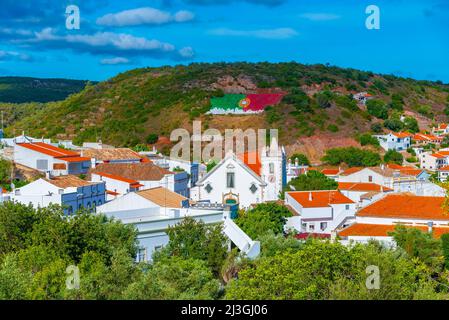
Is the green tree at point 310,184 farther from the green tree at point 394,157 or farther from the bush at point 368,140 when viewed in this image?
the bush at point 368,140

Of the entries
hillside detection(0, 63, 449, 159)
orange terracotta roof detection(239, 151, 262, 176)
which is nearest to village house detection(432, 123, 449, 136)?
hillside detection(0, 63, 449, 159)

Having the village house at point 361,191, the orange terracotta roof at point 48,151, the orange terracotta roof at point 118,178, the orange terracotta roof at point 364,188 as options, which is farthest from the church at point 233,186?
the orange terracotta roof at point 48,151

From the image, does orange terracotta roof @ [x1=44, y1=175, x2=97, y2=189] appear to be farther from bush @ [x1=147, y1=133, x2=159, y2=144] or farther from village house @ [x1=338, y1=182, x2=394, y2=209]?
bush @ [x1=147, y1=133, x2=159, y2=144]

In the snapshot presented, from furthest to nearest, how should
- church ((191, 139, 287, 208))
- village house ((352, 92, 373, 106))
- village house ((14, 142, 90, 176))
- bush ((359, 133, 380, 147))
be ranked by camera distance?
village house ((352, 92, 373, 106)), bush ((359, 133, 380, 147)), village house ((14, 142, 90, 176)), church ((191, 139, 287, 208))

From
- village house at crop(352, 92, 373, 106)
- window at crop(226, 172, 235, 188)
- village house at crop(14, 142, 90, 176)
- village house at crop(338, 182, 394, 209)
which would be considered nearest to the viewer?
window at crop(226, 172, 235, 188)

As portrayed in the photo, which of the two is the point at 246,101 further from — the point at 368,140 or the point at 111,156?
Result: the point at 111,156

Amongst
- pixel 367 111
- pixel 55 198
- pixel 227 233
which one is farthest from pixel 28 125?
pixel 227 233
